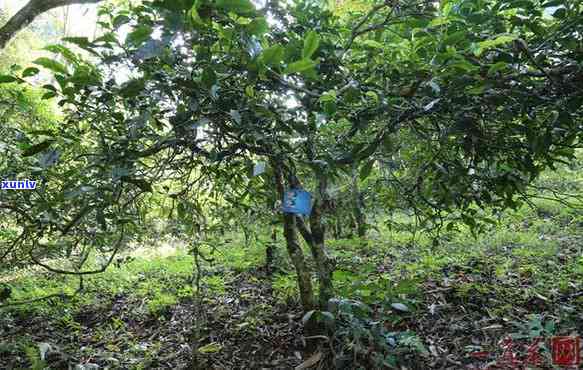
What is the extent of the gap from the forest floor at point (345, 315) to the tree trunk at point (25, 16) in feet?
8.34

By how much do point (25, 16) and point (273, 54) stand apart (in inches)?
189

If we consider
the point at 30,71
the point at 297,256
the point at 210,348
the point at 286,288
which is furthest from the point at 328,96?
the point at 286,288

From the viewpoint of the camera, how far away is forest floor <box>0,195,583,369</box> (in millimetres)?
1811

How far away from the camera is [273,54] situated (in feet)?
2.43

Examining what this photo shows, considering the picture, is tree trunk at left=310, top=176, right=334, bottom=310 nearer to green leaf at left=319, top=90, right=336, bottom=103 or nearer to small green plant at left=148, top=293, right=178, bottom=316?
green leaf at left=319, top=90, right=336, bottom=103

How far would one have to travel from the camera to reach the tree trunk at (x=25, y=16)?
4.25m

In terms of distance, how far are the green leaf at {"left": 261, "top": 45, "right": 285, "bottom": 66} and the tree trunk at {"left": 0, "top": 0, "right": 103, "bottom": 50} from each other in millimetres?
4698

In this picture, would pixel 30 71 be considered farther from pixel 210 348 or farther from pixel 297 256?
pixel 210 348

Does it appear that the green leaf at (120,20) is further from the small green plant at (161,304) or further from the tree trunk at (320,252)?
the small green plant at (161,304)

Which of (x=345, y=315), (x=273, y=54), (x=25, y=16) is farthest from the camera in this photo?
(x=25, y=16)

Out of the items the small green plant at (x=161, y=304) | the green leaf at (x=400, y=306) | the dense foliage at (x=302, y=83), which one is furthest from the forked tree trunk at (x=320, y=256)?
the small green plant at (x=161, y=304)

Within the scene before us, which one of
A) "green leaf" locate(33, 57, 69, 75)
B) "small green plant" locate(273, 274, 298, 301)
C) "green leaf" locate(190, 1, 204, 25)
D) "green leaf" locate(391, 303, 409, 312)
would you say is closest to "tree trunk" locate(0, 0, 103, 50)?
"small green plant" locate(273, 274, 298, 301)

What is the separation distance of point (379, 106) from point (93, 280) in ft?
12.7

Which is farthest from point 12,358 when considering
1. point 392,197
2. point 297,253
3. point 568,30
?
point 568,30
